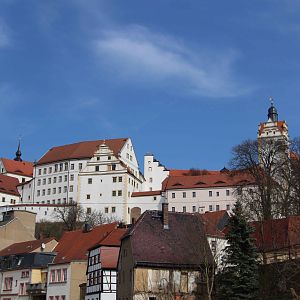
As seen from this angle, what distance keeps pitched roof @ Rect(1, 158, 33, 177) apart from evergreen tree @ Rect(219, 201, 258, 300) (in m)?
109

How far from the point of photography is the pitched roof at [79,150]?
126812 millimetres

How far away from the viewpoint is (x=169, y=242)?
44.8 metres

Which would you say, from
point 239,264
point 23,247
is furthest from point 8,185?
point 239,264

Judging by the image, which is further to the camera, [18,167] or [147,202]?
[18,167]

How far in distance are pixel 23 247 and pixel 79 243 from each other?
30.7ft

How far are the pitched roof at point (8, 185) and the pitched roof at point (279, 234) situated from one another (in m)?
86.1

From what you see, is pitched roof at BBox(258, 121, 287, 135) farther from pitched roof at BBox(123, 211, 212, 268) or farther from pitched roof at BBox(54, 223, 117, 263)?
pitched roof at BBox(123, 211, 212, 268)

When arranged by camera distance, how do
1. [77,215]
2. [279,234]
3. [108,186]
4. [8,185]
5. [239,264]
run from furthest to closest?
[8,185], [108,186], [77,215], [279,234], [239,264]

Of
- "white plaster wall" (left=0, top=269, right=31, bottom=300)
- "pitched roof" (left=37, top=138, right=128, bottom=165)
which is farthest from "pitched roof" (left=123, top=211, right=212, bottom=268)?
"pitched roof" (left=37, top=138, right=128, bottom=165)

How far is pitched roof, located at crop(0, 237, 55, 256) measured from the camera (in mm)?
65188

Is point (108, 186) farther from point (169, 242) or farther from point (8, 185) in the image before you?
point (169, 242)

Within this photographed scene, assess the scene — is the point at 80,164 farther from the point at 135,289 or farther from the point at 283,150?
the point at 135,289

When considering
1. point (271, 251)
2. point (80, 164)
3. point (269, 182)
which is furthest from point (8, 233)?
point (80, 164)

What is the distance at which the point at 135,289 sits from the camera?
139 ft
